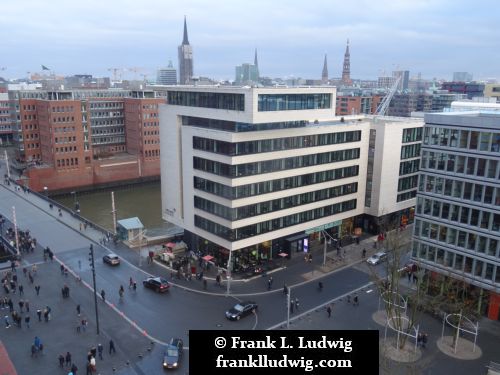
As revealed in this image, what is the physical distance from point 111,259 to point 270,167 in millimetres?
23586

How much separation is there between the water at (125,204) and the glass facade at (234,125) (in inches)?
1071

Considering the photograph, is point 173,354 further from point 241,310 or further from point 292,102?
point 292,102

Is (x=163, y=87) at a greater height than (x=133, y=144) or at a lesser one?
greater

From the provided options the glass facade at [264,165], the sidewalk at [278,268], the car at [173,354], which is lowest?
the sidewalk at [278,268]

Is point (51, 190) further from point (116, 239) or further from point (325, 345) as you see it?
point (325, 345)

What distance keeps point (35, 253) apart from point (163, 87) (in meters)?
28.5

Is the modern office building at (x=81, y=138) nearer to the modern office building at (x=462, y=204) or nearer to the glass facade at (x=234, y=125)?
the glass facade at (x=234, y=125)

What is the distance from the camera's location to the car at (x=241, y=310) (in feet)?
151

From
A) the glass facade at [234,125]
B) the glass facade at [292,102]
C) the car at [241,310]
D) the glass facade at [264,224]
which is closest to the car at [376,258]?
the glass facade at [264,224]

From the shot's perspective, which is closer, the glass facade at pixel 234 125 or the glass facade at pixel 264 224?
the glass facade at pixel 234 125

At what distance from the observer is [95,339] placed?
4209cm

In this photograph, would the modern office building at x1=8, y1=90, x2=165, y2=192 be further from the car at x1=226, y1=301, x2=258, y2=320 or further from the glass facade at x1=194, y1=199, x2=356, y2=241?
the car at x1=226, y1=301, x2=258, y2=320

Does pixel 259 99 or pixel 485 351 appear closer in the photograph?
pixel 485 351


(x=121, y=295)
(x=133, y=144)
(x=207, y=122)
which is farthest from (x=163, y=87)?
(x=133, y=144)
